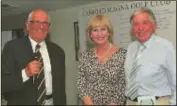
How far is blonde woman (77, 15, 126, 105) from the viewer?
0.65 meters

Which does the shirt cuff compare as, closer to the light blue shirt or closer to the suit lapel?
the suit lapel

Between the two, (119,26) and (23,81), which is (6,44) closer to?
(23,81)

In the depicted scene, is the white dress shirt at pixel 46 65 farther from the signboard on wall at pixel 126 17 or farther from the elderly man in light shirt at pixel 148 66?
the elderly man in light shirt at pixel 148 66

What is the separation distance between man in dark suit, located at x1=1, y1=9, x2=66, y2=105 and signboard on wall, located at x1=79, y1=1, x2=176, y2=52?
0.10 meters

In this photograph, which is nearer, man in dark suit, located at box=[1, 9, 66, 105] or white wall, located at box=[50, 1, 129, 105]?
man in dark suit, located at box=[1, 9, 66, 105]

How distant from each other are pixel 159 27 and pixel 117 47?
12 centimetres

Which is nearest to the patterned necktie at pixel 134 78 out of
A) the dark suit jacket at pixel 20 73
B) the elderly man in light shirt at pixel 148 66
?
the elderly man in light shirt at pixel 148 66

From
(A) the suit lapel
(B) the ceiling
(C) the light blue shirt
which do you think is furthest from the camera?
(B) the ceiling

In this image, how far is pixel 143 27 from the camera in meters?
0.63

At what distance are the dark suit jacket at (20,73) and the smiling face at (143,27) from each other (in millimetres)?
233

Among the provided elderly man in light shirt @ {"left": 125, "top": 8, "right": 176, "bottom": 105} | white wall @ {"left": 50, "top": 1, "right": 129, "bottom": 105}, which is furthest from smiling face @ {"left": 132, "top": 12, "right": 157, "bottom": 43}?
white wall @ {"left": 50, "top": 1, "right": 129, "bottom": 105}

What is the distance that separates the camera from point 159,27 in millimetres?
679

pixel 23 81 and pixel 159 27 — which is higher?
pixel 159 27

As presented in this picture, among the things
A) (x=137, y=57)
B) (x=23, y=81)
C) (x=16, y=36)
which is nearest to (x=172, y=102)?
(x=137, y=57)
